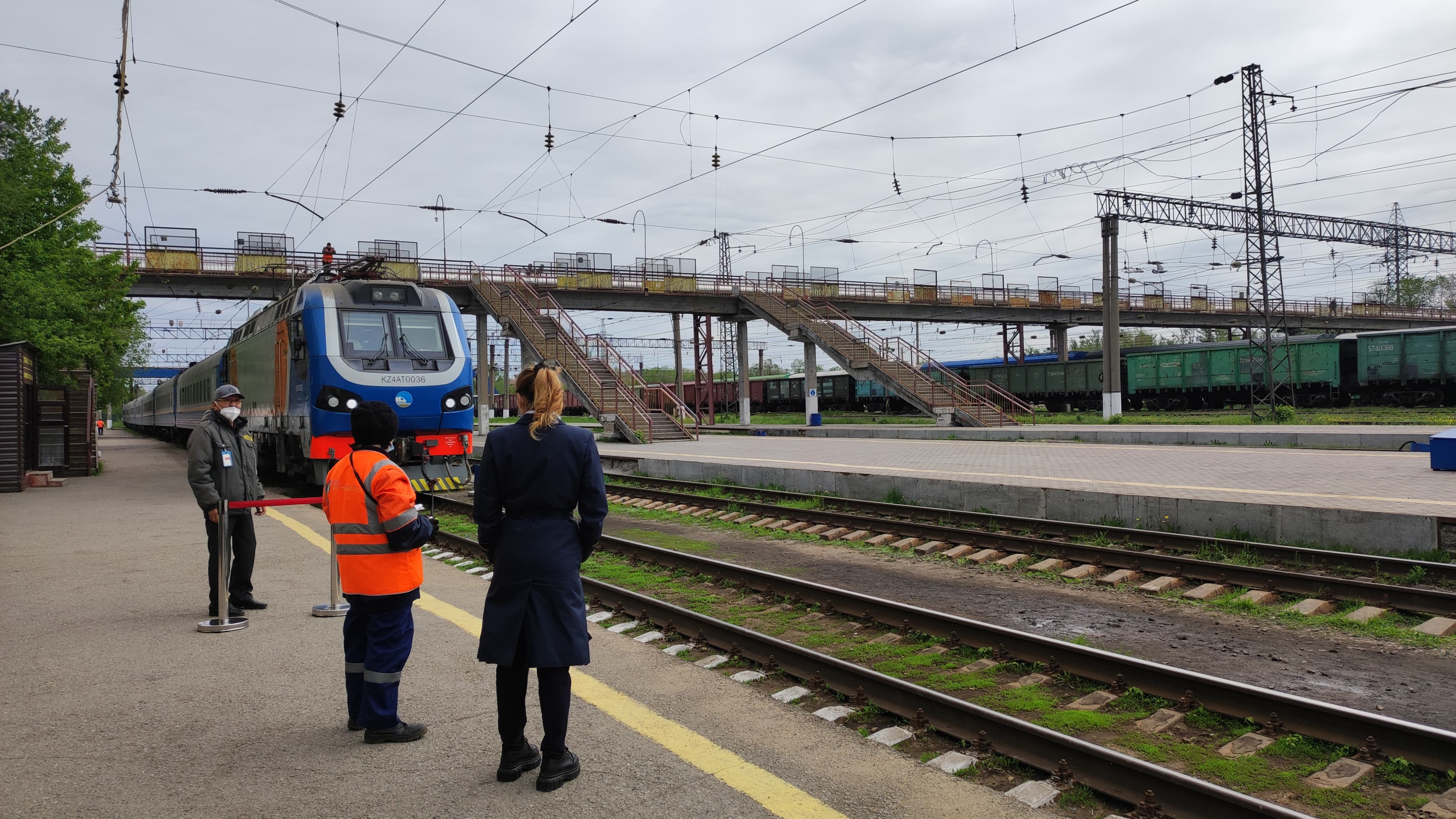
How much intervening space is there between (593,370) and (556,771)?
26624mm

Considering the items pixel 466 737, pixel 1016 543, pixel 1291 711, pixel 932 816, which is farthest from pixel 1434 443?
pixel 466 737

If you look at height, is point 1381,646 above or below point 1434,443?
below

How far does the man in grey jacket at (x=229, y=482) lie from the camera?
671cm

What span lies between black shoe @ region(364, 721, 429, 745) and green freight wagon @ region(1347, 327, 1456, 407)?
123ft

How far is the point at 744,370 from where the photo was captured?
43.6 meters

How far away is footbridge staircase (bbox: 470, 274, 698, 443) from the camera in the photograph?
27969mm

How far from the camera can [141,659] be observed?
5848 millimetres

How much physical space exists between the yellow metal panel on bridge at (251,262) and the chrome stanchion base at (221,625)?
1138 inches

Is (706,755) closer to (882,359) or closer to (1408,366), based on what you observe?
(882,359)

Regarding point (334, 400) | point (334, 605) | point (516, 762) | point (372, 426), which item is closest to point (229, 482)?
point (334, 605)

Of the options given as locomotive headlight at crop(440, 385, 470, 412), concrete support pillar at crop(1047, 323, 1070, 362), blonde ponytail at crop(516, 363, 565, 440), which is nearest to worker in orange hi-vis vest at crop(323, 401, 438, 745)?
blonde ponytail at crop(516, 363, 565, 440)

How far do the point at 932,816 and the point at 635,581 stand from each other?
5.10 metres

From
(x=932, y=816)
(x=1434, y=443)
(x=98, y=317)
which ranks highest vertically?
(x=98, y=317)

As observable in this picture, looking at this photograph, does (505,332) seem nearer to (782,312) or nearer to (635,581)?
(782,312)
